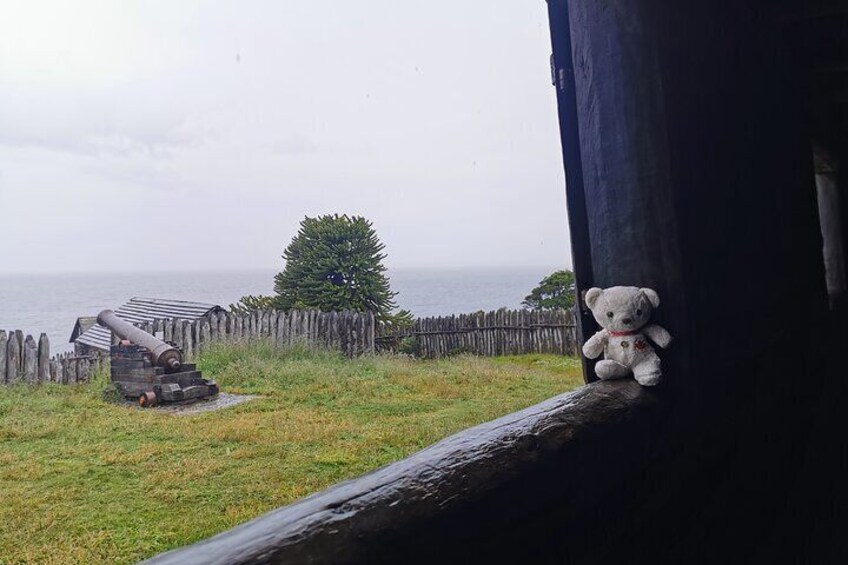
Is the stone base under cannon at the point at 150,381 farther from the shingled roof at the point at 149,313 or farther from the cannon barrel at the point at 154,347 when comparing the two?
the shingled roof at the point at 149,313

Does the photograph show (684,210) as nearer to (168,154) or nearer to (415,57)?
(415,57)

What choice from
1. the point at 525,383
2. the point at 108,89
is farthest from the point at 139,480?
the point at 108,89

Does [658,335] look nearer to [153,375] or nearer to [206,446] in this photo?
[206,446]

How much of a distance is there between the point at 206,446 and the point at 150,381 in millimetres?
1737

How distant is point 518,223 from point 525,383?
4.81 m

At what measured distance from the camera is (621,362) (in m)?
0.76

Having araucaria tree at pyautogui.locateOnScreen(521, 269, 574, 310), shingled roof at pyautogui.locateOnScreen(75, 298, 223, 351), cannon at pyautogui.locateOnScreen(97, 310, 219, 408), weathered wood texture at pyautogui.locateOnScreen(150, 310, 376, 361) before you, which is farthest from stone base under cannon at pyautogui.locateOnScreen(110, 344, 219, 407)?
araucaria tree at pyautogui.locateOnScreen(521, 269, 574, 310)

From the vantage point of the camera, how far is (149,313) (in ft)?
25.3

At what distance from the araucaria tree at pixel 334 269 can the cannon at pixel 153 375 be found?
9.29 feet

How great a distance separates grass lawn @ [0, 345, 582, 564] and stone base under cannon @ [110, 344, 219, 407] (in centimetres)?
21

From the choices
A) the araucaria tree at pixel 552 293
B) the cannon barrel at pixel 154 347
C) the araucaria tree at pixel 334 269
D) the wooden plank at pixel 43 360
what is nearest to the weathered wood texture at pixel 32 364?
the wooden plank at pixel 43 360

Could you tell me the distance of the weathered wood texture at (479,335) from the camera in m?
7.62

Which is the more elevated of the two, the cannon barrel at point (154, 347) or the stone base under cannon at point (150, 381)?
the cannon barrel at point (154, 347)

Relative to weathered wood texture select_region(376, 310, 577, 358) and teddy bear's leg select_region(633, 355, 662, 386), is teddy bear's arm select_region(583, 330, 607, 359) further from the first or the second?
weathered wood texture select_region(376, 310, 577, 358)
